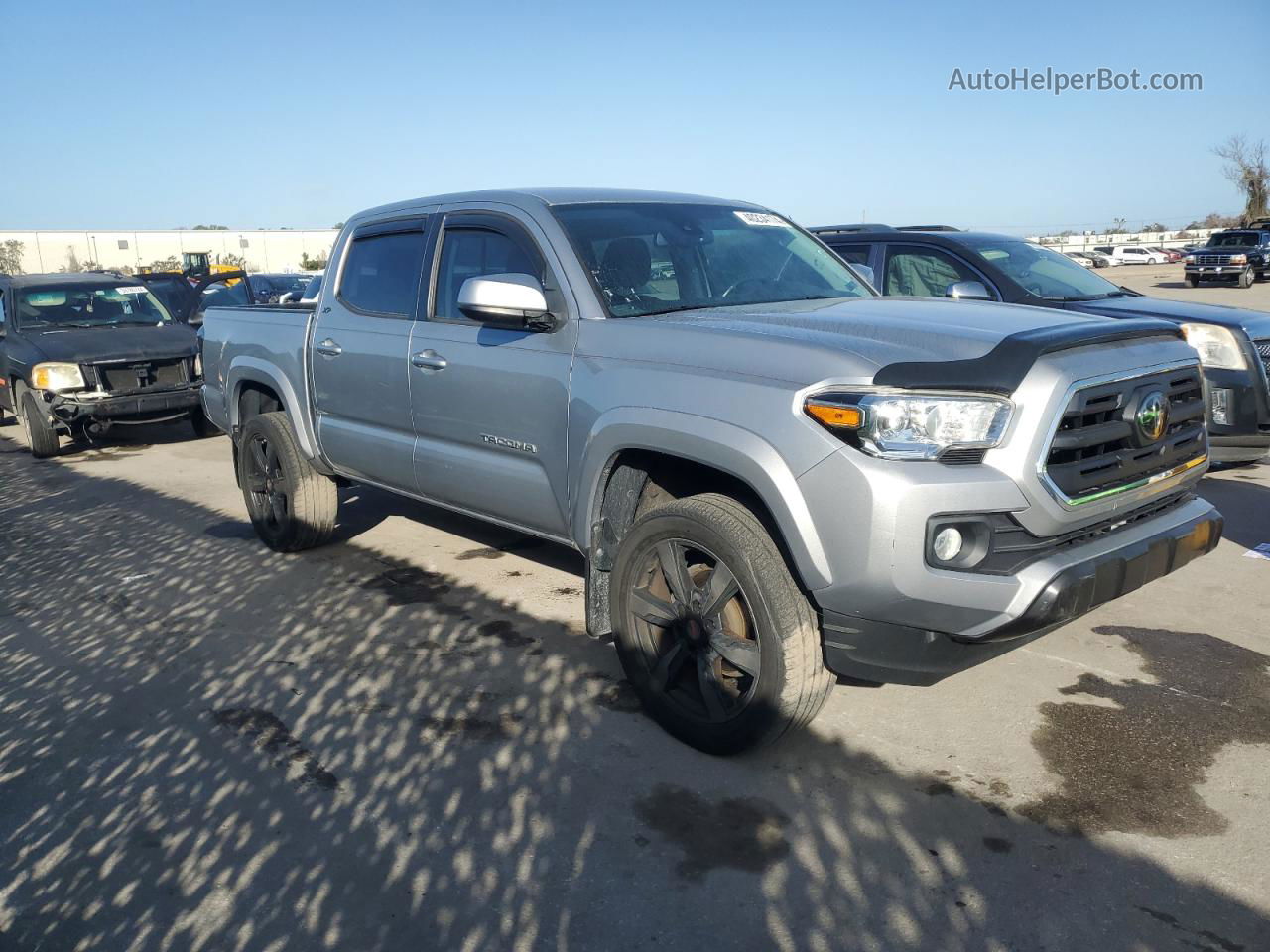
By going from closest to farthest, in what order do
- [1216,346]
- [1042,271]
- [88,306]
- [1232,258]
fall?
[1216,346] → [1042,271] → [88,306] → [1232,258]

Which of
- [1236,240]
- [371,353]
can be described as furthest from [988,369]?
[1236,240]

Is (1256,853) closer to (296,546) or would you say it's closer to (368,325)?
(368,325)

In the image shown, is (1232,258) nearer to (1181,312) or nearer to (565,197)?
(1181,312)

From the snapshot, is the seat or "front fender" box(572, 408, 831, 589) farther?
the seat

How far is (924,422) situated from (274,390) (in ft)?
14.0

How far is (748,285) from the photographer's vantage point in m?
4.46

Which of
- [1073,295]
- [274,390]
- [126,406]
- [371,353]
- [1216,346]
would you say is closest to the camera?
[371,353]

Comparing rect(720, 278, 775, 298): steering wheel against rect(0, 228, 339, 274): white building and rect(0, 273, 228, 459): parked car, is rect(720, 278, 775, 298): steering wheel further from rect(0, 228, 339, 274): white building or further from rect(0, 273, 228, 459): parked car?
rect(0, 228, 339, 274): white building

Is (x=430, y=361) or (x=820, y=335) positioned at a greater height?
(x=820, y=335)

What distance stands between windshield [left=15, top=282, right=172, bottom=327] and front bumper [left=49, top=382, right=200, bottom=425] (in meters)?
1.33

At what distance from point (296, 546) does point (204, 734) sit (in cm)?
244

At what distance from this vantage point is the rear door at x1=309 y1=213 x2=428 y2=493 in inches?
197

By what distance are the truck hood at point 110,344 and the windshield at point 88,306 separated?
0.71ft

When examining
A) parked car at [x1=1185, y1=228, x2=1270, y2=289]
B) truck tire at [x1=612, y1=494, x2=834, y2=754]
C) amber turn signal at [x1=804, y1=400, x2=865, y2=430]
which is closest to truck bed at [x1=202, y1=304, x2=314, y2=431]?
truck tire at [x1=612, y1=494, x2=834, y2=754]
